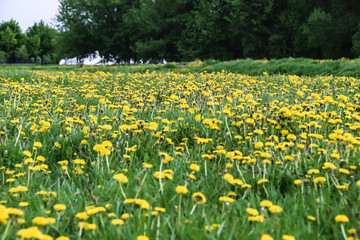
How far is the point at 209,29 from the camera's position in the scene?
37312 mm

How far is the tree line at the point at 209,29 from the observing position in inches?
1255

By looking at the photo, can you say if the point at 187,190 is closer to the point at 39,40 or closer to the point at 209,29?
the point at 209,29

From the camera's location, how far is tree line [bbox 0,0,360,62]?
31.9 metres

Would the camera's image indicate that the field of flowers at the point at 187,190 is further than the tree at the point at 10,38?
No

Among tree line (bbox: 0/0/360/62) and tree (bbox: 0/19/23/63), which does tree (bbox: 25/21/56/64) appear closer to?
tree (bbox: 0/19/23/63)

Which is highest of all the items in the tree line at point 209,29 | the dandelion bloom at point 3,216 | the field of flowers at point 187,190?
the tree line at point 209,29

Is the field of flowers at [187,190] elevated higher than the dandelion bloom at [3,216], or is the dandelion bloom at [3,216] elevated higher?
the dandelion bloom at [3,216]

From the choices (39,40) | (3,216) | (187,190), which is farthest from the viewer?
(39,40)

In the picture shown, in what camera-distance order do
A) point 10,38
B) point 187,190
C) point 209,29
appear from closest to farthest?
point 187,190 < point 209,29 < point 10,38

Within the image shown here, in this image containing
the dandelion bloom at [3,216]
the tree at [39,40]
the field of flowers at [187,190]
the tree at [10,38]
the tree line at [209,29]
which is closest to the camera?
the dandelion bloom at [3,216]

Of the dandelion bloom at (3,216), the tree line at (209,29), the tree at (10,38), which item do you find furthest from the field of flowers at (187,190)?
the tree at (10,38)

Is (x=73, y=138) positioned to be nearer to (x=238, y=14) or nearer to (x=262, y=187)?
(x=262, y=187)

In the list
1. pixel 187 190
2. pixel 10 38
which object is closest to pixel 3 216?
pixel 187 190

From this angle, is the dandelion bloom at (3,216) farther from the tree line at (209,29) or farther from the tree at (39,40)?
the tree at (39,40)
